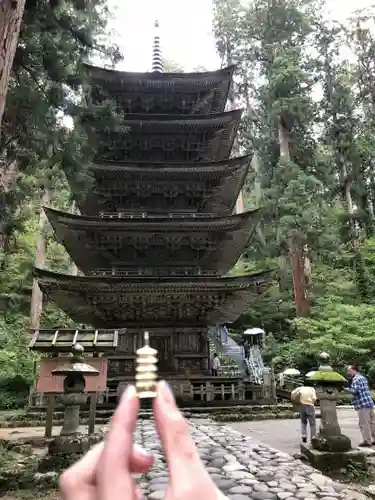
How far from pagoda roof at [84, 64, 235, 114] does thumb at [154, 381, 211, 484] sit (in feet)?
50.9

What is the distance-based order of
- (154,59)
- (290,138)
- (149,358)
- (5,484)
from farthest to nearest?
(290,138) < (154,59) < (5,484) < (149,358)

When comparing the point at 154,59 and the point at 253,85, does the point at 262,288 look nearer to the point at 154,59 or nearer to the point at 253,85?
the point at 154,59

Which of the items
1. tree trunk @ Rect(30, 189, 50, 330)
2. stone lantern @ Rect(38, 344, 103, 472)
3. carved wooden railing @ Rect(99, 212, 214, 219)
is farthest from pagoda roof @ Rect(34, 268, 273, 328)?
stone lantern @ Rect(38, 344, 103, 472)

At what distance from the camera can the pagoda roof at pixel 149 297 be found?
12891 mm

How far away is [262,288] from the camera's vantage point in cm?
1373

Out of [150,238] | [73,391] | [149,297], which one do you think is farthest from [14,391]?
[73,391]

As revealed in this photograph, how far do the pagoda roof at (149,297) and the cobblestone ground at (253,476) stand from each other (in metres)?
6.47

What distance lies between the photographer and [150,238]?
14.2m

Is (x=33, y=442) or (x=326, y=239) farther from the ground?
(x=326, y=239)

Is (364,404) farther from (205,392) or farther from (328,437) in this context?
(205,392)

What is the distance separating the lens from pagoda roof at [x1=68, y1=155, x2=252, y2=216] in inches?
564

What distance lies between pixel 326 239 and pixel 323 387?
1566 centimetres

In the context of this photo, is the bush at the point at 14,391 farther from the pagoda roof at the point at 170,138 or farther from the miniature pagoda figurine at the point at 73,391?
the miniature pagoda figurine at the point at 73,391

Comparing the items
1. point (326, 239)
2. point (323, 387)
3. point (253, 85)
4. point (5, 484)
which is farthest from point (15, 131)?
point (253, 85)
